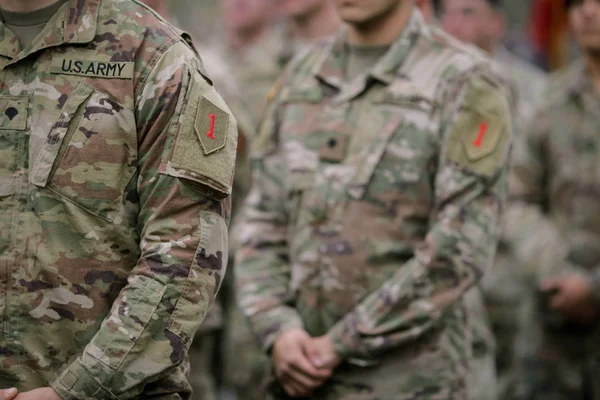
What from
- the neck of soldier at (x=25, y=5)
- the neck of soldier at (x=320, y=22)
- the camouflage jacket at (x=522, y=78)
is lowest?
the camouflage jacket at (x=522, y=78)

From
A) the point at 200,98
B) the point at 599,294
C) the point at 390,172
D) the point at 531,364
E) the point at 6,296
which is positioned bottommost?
the point at 531,364

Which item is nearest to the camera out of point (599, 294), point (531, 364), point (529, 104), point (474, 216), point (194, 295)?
point (194, 295)

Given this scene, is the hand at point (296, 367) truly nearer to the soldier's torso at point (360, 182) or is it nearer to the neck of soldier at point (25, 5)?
the soldier's torso at point (360, 182)

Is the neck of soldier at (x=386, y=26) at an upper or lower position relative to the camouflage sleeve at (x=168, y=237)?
upper

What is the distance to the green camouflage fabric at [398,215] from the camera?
4.07 meters

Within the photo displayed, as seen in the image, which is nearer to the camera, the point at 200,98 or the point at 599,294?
the point at 200,98

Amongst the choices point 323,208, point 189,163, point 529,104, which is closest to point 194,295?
point 189,163

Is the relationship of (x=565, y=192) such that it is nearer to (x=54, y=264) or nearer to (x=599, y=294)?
(x=599, y=294)

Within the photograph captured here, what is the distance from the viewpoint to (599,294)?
18.8 ft

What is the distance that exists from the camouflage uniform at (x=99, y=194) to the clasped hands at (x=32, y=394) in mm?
43

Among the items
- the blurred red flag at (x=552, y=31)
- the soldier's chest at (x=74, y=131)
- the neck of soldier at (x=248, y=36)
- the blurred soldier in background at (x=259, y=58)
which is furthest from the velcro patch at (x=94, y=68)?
the blurred red flag at (x=552, y=31)

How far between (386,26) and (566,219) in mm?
2005

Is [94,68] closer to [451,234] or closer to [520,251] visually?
[451,234]

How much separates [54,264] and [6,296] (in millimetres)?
144
